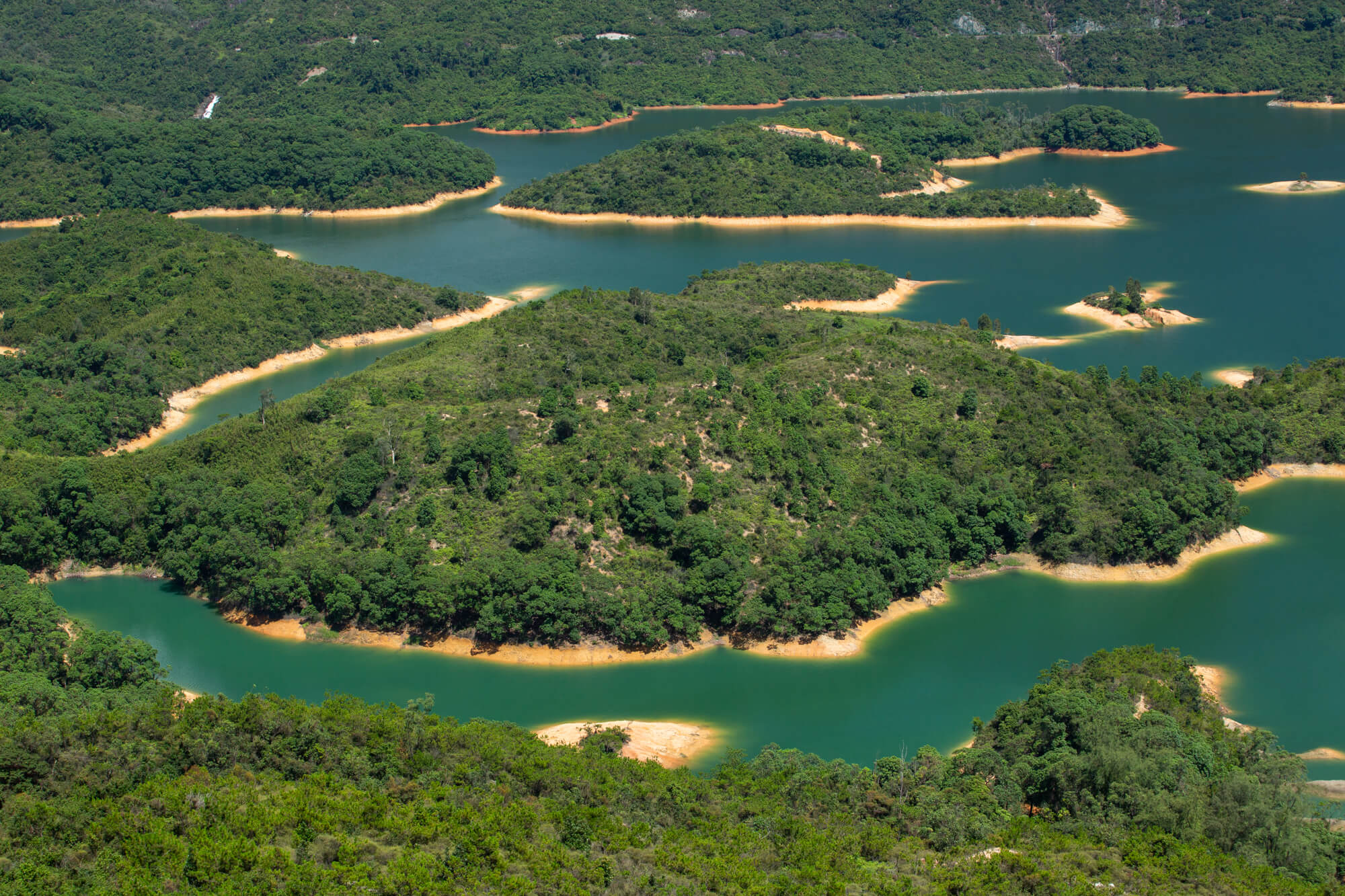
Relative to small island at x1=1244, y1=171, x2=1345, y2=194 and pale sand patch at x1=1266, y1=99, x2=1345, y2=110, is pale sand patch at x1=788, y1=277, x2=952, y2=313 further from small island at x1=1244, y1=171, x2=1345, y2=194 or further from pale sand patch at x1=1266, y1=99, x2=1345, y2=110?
pale sand patch at x1=1266, y1=99, x2=1345, y2=110

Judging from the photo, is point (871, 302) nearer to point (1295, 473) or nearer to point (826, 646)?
point (1295, 473)

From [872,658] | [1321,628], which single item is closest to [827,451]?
[872,658]

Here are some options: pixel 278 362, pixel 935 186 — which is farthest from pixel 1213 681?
pixel 935 186

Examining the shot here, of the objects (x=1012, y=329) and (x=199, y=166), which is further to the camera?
(x=199, y=166)

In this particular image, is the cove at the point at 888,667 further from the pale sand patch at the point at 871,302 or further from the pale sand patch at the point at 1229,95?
the pale sand patch at the point at 1229,95

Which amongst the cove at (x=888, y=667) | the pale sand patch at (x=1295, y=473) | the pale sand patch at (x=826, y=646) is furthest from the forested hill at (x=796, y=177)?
the pale sand patch at (x=826, y=646)

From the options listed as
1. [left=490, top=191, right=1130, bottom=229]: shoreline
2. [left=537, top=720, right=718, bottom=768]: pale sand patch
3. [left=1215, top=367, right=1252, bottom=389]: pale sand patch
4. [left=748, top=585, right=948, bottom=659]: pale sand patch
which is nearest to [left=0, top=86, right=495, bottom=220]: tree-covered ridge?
[left=490, top=191, right=1130, bottom=229]: shoreline

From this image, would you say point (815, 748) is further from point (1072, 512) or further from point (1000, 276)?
point (1000, 276)

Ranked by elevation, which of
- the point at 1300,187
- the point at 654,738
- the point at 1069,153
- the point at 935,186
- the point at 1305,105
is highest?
the point at 1305,105
